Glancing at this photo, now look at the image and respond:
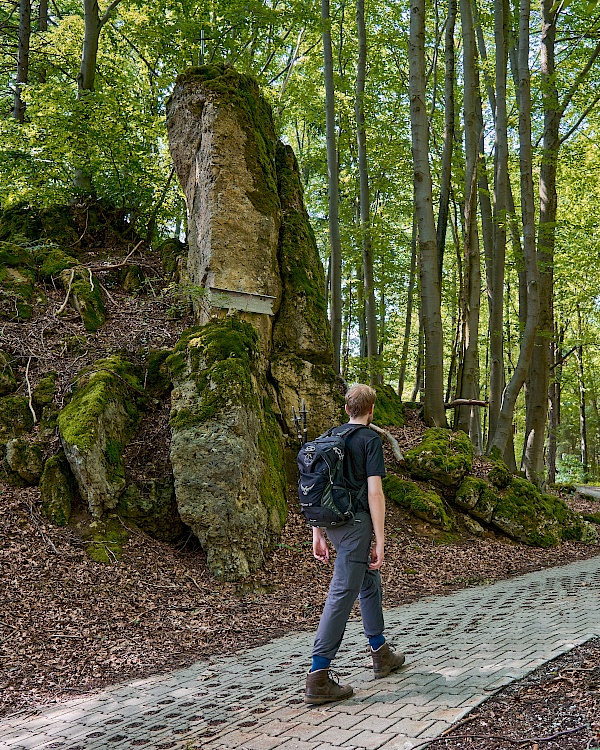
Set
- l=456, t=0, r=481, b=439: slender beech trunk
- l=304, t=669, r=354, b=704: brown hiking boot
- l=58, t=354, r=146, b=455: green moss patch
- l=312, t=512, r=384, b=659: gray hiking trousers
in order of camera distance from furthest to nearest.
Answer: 1. l=456, t=0, r=481, b=439: slender beech trunk
2. l=58, t=354, r=146, b=455: green moss patch
3. l=312, t=512, r=384, b=659: gray hiking trousers
4. l=304, t=669, r=354, b=704: brown hiking boot

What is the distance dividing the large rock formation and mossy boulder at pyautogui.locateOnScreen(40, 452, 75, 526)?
124cm

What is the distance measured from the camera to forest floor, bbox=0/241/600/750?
4.20m

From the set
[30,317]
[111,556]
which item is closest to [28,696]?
[111,556]

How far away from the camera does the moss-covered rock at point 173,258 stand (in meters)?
11.6

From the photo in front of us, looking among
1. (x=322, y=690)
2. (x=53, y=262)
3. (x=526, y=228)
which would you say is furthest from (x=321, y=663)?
(x=526, y=228)

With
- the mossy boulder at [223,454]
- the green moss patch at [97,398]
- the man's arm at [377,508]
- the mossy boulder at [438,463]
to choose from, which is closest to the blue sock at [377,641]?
the man's arm at [377,508]

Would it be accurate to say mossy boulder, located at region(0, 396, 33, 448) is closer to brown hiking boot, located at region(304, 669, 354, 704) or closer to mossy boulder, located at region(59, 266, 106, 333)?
mossy boulder, located at region(59, 266, 106, 333)

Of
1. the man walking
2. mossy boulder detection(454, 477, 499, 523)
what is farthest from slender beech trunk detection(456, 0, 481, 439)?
the man walking

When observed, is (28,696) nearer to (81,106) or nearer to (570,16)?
(81,106)

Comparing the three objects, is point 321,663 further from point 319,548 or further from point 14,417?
point 14,417

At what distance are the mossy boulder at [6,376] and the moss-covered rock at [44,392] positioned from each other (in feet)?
1.02

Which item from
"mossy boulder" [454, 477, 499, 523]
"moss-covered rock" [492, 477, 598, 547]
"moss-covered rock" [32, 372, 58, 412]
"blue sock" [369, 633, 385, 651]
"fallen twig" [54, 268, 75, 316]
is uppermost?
"fallen twig" [54, 268, 75, 316]

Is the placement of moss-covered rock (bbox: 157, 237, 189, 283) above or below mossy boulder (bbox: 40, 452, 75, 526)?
above

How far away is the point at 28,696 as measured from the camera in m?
4.79
